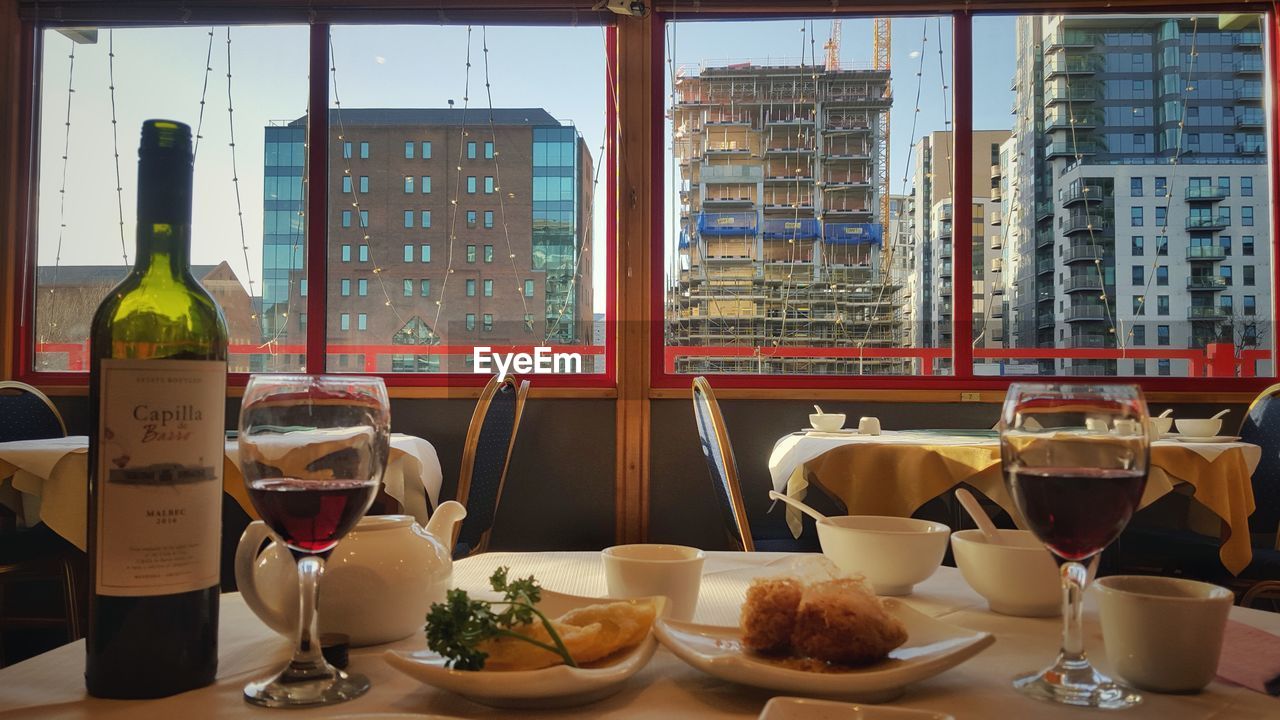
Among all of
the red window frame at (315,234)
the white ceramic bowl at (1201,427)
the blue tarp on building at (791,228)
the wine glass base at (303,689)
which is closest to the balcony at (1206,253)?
the white ceramic bowl at (1201,427)

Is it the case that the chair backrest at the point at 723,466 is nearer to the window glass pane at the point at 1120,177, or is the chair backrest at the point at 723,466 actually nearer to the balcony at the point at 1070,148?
the window glass pane at the point at 1120,177

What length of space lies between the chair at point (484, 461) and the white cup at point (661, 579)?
1.77 meters

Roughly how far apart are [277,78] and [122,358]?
411 centimetres

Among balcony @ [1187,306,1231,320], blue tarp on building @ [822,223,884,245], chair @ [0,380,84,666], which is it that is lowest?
chair @ [0,380,84,666]

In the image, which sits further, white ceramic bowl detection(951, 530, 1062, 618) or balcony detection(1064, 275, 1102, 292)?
balcony detection(1064, 275, 1102, 292)

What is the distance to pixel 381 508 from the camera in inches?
111

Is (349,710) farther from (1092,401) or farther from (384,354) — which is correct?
(384,354)

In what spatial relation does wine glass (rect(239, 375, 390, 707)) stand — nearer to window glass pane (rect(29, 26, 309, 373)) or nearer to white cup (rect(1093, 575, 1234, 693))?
white cup (rect(1093, 575, 1234, 693))

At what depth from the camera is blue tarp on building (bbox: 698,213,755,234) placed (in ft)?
14.1

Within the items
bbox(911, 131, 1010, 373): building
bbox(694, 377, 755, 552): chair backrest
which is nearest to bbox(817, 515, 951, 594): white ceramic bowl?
bbox(694, 377, 755, 552): chair backrest

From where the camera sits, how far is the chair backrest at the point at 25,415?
320cm

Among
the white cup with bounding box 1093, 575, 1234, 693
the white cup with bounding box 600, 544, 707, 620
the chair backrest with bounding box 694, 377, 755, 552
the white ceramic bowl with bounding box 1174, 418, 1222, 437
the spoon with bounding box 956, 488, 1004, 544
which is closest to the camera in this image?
the white cup with bounding box 1093, 575, 1234, 693

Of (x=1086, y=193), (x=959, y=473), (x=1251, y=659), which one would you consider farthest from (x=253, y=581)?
(x=1086, y=193)

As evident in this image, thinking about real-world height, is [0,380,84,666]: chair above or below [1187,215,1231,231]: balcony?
below
